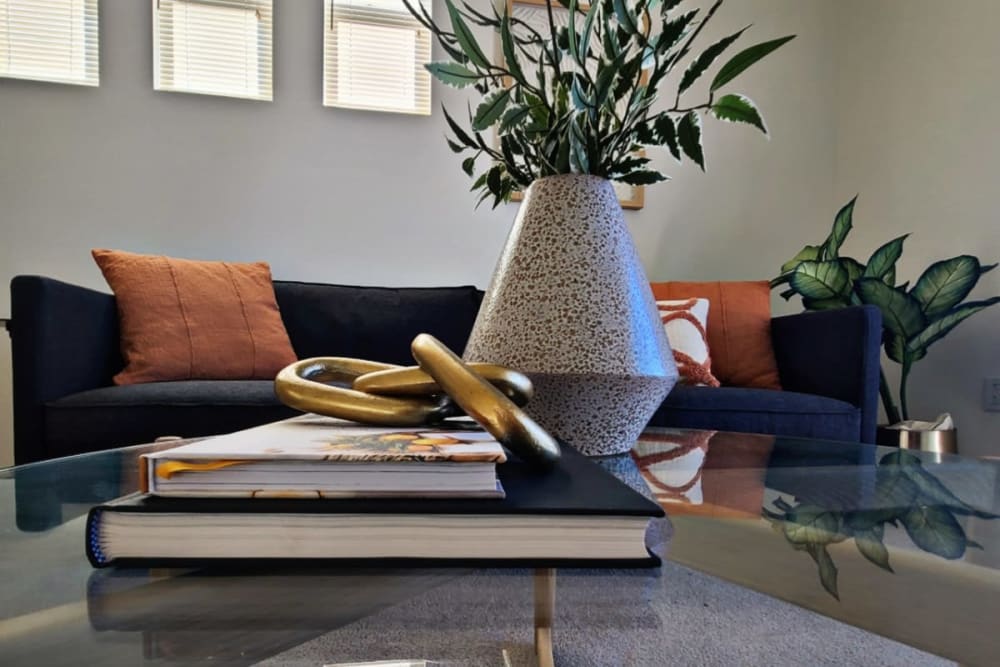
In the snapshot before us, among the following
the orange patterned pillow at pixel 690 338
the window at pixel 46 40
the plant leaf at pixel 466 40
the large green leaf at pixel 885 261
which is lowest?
the orange patterned pillow at pixel 690 338

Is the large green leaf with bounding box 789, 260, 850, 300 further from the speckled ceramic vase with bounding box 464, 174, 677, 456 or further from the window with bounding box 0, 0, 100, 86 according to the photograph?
the window with bounding box 0, 0, 100, 86

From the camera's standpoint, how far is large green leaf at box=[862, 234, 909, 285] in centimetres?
223

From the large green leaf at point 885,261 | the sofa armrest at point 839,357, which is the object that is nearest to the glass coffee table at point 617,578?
the sofa armrest at point 839,357

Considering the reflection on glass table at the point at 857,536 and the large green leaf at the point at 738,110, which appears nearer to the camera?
the reflection on glass table at the point at 857,536

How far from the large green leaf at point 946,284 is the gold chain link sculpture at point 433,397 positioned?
2150 mm

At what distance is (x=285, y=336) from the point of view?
1993mm

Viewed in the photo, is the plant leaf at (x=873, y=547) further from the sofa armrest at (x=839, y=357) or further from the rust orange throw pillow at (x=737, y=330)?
the rust orange throw pillow at (x=737, y=330)

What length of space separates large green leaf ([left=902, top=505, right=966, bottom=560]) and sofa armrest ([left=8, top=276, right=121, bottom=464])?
1.63 meters

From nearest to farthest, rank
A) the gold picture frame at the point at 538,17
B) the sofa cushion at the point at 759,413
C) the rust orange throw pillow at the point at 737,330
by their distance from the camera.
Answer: the sofa cushion at the point at 759,413, the rust orange throw pillow at the point at 737,330, the gold picture frame at the point at 538,17

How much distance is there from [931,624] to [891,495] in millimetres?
280

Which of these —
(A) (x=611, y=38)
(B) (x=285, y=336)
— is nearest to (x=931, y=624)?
(A) (x=611, y=38)

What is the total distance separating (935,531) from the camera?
0.46 meters

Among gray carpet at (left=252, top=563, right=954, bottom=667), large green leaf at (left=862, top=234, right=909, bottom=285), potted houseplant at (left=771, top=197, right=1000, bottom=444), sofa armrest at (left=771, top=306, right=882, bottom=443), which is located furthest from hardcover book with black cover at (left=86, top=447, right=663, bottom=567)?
large green leaf at (left=862, top=234, right=909, bottom=285)

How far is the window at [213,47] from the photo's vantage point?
2.33 m
